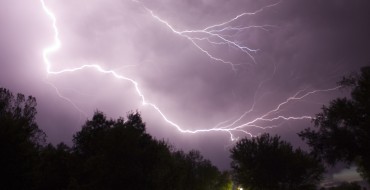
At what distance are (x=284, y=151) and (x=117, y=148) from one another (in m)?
20.6

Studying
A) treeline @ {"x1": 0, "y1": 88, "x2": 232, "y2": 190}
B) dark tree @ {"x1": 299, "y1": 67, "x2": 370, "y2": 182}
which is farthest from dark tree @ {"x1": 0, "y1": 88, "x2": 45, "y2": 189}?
dark tree @ {"x1": 299, "y1": 67, "x2": 370, "y2": 182}

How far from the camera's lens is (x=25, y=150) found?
17.4 meters

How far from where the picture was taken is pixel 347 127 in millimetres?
24406

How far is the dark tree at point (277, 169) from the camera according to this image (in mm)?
36156

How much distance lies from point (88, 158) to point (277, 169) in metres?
19.2

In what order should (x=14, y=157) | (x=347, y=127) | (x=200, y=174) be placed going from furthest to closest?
(x=200, y=174) → (x=347, y=127) → (x=14, y=157)

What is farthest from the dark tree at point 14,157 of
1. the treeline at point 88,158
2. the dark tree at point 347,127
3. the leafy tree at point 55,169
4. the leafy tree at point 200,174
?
the leafy tree at point 200,174

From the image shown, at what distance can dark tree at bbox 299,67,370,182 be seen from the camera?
2347 centimetres

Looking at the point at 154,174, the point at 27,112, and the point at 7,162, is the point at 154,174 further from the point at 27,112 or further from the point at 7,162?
the point at 27,112

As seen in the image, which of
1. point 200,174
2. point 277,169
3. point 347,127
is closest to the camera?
point 347,127

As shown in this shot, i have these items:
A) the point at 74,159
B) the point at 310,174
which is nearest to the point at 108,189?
the point at 74,159

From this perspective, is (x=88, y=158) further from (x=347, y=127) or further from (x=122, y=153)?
(x=347, y=127)

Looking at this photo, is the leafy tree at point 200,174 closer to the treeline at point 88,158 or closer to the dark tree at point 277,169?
the dark tree at point 277,169

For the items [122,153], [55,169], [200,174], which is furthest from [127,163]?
[200,174]
